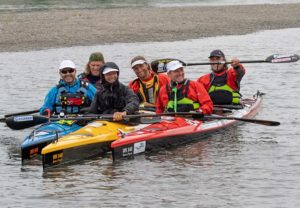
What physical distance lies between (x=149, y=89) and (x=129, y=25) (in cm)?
2334

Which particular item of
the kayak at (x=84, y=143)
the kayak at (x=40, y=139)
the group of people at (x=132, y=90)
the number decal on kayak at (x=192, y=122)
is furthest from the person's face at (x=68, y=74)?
the number decal on kayak at (x=192, y=122)

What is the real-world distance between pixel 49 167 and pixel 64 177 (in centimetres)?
45

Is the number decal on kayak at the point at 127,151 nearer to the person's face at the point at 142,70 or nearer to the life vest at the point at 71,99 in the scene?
the life vest at the point at 71,99

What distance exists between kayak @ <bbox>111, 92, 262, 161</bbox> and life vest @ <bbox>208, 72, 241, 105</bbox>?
2.16 feet

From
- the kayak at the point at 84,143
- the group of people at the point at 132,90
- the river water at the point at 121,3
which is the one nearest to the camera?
the kayak at the point at 84,143

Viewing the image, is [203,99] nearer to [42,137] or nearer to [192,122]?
[192,122]

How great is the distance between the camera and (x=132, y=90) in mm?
13672

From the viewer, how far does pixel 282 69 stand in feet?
82.5

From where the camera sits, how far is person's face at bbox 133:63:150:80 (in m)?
Answer: 14.5

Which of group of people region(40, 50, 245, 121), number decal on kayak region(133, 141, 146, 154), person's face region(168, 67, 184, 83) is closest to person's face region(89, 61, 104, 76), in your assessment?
group of people region(40, 50, 245, 121)

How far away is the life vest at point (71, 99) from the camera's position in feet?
44.8

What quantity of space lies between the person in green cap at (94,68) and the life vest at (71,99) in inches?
50.0

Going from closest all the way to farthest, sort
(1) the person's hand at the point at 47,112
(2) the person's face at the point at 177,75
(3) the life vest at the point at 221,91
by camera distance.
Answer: (1) the person's hand at the point at 47,112, (2) the person's face at the point at 177,75, (3) the life vest at the point at 221,91

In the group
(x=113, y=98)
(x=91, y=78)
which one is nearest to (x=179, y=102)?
(x=113, y=98)
